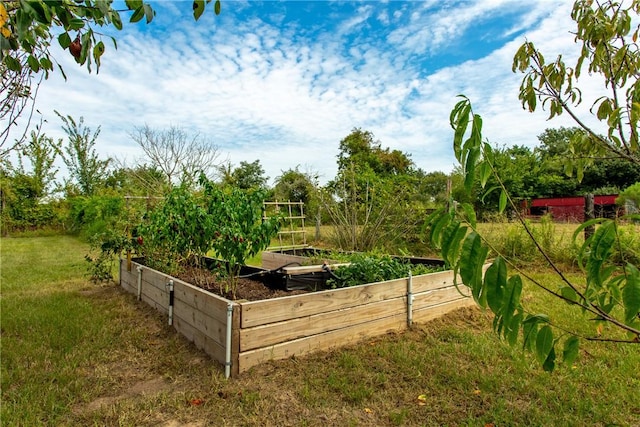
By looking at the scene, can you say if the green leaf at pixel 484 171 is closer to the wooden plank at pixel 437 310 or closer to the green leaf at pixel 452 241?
the green leaf at pixel 452 241

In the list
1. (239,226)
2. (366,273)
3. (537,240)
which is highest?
(239,226)

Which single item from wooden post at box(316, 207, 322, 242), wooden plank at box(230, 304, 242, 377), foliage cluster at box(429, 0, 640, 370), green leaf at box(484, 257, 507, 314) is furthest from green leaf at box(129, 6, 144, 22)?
wooden post at box(316, 207, 322, 242)

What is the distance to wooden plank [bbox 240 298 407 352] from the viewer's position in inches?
95.4

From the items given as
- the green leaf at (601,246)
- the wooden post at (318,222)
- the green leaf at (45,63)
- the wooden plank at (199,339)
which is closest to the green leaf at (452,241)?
the green leaf at (601,246)

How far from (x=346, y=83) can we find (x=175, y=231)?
13.0ft

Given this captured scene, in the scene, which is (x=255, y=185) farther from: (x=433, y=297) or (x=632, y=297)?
(x=632, y=297)

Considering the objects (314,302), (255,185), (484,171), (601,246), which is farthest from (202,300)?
(255,185)

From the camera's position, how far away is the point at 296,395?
7.01 ft

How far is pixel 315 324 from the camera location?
8.95ft

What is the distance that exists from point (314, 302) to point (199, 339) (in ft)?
3.07

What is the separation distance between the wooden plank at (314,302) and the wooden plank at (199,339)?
327mm

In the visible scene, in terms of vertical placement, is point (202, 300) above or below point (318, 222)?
below

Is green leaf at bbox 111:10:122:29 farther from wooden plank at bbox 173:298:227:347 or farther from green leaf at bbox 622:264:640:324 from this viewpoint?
wooden plank at bbox 173:298:227:347

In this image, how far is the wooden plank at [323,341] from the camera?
7.95ft
